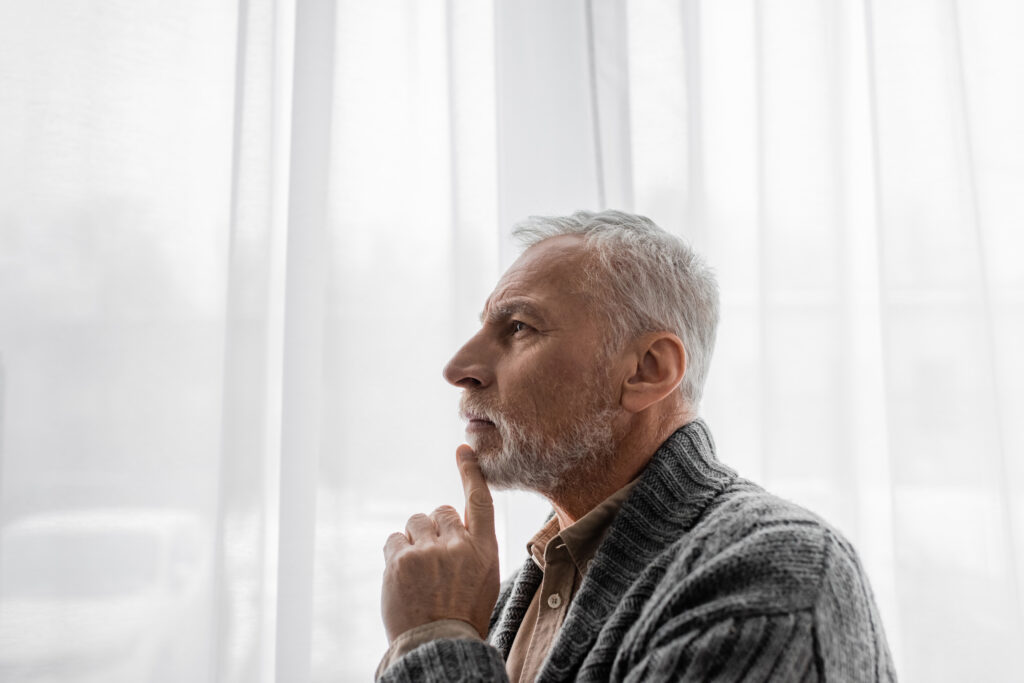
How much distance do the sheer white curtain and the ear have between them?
20.3 inches

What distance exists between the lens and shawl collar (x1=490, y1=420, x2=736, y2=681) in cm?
90

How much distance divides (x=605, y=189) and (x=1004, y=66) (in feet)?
2.54

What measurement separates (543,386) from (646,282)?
21cm

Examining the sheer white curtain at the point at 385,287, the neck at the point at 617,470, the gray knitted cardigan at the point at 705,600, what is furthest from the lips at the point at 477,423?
the sheer white curtain at the point at 385,287

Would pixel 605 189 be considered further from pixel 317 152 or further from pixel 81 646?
pixel 81 646

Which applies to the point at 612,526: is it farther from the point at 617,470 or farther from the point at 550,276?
the point at 550,276

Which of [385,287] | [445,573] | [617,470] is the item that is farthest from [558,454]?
[385,287]

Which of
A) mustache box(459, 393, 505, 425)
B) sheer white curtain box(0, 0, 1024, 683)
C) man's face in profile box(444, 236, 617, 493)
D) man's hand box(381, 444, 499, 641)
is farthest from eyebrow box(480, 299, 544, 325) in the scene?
sheer white curtain box(0, 0, 1024, 683)

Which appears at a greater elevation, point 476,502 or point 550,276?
point 550,276

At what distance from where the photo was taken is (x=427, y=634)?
922 mm

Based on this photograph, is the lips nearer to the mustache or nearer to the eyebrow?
the mustache

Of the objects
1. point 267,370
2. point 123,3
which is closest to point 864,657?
point 267,370

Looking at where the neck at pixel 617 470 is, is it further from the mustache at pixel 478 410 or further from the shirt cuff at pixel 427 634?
the shirt cuff at pixel 427 634

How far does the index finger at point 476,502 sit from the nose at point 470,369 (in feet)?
0.32
